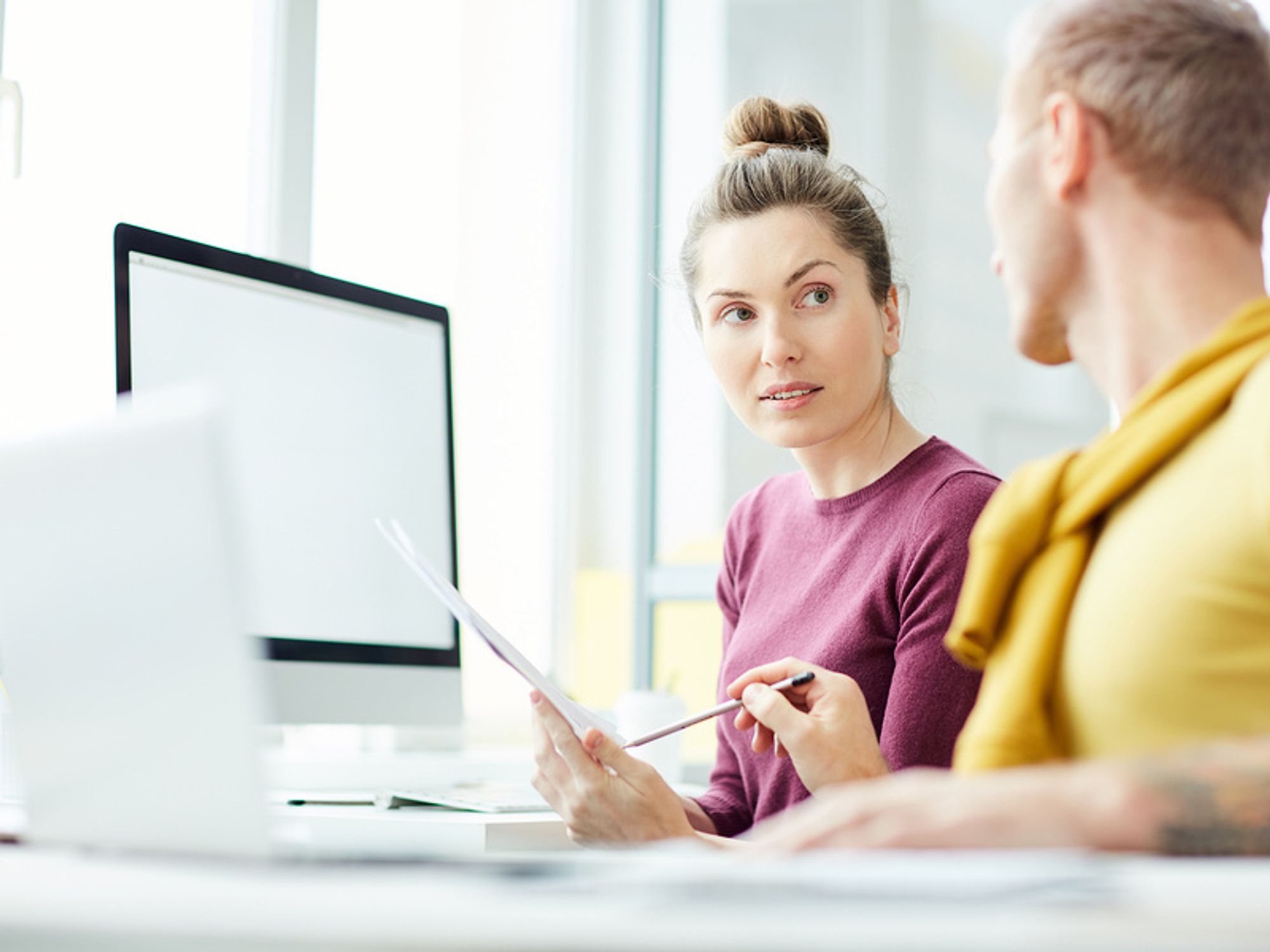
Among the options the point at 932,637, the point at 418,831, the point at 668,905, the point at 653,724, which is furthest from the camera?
the point at 653,724

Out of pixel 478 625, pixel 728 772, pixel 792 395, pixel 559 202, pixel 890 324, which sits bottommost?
pixel 728 772

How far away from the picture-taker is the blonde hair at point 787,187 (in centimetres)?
178

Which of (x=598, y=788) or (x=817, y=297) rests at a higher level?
(x=817, y=297)

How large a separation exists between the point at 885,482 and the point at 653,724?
50cm

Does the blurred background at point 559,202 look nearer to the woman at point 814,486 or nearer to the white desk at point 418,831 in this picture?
the woman at point 814,486

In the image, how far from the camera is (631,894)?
54 centimetres

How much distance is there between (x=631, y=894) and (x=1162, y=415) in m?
0.52

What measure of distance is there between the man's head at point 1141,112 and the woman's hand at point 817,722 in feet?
1.75

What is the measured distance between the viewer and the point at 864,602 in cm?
162

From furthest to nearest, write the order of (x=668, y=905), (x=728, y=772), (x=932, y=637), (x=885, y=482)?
1. (x=728, y=772)
2. (x=885, y=482)
3. (x=932, y=637)
4. (x=668, y=905)

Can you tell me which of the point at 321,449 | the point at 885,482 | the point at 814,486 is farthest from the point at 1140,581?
the point at 321,449

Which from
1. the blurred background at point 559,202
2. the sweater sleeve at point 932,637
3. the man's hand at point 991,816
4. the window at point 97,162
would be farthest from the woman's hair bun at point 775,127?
the man's hand at point 991,816

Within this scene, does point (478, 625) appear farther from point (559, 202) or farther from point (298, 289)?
point (559, 202)

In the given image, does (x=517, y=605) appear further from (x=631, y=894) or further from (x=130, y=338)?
(x=631, y=894)
